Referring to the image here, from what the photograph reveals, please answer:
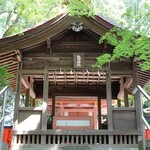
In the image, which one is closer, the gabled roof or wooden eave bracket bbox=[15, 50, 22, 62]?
the gabled roof

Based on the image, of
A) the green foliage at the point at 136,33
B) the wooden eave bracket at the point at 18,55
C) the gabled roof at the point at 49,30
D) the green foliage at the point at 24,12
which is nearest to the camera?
the green foliage at the point at 136,33

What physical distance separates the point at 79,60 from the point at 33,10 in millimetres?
3448

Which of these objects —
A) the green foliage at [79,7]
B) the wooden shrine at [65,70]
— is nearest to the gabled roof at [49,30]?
the wooden shrine at [65,70]

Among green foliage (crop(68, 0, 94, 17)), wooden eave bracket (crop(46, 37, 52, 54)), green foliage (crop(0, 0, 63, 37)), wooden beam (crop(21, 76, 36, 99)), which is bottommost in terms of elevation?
wooden beam (crop(21, 76, 36, 99))

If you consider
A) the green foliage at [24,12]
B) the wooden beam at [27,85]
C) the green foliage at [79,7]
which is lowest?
the wooden beam at [27,85]

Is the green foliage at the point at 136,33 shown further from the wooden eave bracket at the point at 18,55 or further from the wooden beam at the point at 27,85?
the wooden beam at the point at 27,85

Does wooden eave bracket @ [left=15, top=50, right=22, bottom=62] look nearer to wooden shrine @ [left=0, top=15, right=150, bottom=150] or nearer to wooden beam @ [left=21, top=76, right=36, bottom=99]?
wooden shrine @ [left=0, top=15, right=150, bottom=150]

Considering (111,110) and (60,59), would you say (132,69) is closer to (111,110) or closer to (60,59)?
(111,110)

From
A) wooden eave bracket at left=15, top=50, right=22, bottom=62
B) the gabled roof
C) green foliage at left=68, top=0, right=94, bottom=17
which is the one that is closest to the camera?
green foliage at left=68, top=0, right=94, bottom=17

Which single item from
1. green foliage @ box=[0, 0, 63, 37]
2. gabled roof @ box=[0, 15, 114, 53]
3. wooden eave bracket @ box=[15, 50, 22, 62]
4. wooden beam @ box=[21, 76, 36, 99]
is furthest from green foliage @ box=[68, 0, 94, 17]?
wooden beam @ box=[21, 76, 36, 99]

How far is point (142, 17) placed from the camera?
4.74 metres

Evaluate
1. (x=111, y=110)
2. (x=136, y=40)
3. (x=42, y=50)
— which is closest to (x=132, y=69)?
(x=111, y=110)

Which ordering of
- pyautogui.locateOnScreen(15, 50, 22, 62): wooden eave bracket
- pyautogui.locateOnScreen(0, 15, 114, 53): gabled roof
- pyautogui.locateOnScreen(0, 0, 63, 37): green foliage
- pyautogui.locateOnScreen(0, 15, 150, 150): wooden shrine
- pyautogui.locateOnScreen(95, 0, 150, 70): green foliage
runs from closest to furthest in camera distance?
1. pyautogui.locateOnScreen(95, 0, 150, 70): green foliage
2. pyautogui.locateOnScreen(0, 15, 150, 150): wooden shrine
3. pyautogui.locateOnScreen(0, 15, 114, 53): gabled roof
4. pyautogui.locateOnScreen(15, 50, 22, 62): wooden eave bracket
5. pyautogui.locateOnScreen(0, 0, 63, 37): green foliage

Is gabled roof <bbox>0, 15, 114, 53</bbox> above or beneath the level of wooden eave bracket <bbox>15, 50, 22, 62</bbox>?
above
